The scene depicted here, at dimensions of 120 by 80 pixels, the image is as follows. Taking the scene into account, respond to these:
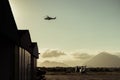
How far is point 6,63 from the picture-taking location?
20.1 metres

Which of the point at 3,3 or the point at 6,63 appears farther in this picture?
the point at 6,63

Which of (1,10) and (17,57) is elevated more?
(1,10)

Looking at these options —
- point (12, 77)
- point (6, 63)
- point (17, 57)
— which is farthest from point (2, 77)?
point (17, 57)

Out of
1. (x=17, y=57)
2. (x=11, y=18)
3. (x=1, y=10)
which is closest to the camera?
(x=1, y=10)

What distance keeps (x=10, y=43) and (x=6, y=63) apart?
54.0 inches

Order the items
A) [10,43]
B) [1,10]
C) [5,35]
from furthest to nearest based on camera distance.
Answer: [10,43] → [5,35] → [1,10]

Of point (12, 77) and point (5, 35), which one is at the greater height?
point (5, 35)

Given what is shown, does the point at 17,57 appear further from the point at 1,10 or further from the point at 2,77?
the point at 1,10

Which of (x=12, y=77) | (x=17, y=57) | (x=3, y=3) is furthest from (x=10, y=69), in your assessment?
(x=3, y=3)

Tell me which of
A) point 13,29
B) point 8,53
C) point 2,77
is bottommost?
point 2,77

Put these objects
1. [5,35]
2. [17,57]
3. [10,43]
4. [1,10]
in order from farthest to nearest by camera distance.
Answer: [17,57] < [10,43] < [5,35] < [1,10]

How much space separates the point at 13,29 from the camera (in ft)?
65.6

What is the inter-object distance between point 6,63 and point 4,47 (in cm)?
96

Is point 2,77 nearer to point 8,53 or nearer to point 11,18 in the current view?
point 8,53
